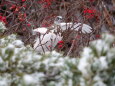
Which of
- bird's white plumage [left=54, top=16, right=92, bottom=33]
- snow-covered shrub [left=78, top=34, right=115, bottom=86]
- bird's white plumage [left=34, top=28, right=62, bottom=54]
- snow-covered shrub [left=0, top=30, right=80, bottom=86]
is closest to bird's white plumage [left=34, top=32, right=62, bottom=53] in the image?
bird's white plumage [left=34, top=28, right=62, bottom=54]

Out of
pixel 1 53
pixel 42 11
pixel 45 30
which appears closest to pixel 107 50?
pixel 1 53

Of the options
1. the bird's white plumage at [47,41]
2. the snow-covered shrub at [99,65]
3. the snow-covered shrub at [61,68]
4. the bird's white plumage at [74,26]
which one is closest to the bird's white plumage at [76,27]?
the bird's white plumage at [74,26]

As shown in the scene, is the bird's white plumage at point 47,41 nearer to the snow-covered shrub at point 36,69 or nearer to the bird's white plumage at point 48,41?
the bird's white plumage at point 48,41

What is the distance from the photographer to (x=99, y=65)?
1.10m

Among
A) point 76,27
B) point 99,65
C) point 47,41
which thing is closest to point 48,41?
point 47,41

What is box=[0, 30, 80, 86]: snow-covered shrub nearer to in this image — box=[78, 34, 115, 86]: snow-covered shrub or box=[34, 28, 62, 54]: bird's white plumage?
box=[78, 34, 115, 86]: snow-covered shrub

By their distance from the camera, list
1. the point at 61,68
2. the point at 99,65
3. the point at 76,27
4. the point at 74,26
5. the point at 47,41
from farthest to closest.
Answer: the point at 74,26 → the point at 76,27 → the point at 47,41 → the point at 61,68 → the point at 99,65

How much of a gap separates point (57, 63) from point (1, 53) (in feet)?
1.02

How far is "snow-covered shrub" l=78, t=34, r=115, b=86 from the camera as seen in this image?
3.62ft

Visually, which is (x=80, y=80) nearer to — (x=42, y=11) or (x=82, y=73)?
(x=82, y=73)

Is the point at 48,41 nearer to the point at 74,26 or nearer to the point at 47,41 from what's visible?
the point at 47,41

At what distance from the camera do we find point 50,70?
1290 mm

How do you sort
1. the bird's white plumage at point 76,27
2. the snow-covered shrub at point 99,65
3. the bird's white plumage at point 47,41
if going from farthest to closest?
the bird's white plumage at point 76,27 < the bird's white plumage at point 47,41 < the snow-covered shrub at point 99,65

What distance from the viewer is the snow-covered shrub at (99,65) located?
110 cm
